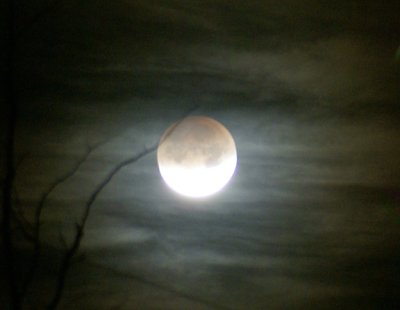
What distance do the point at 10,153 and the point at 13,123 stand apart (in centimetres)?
21

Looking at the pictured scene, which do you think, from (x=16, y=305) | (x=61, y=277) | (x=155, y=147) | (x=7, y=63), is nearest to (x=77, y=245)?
(x=61, y=277)

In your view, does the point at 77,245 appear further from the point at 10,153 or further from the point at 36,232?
the point at 10,153

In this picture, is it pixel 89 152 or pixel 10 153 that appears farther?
pixel 89 152

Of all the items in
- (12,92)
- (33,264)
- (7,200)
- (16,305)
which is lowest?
(16,305)

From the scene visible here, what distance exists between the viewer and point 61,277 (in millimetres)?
4543

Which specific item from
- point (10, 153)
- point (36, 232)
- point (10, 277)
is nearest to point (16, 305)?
point (10, 277)

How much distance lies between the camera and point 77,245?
15.0ft

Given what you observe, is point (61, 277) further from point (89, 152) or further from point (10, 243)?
point (89, 152)

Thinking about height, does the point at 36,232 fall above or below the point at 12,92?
below

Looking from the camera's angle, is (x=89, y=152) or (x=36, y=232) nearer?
(x=36, y=232)

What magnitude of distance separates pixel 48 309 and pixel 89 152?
123 centimetres

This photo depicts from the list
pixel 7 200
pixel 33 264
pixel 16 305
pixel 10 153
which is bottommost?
pixel 16 305

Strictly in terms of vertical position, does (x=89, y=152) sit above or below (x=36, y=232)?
above

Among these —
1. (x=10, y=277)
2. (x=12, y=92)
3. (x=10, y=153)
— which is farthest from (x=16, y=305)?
(x=12, y=92)
